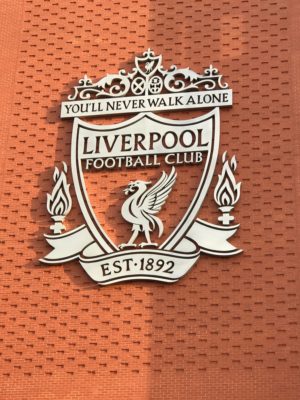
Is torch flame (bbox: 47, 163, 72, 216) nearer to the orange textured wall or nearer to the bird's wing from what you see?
the orange textured wall

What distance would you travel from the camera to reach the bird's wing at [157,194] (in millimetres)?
15875

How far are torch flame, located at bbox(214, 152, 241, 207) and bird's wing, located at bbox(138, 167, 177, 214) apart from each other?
31.7 inches

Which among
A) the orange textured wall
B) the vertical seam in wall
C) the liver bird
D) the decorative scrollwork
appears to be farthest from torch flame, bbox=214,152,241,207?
the vertical seam in wall

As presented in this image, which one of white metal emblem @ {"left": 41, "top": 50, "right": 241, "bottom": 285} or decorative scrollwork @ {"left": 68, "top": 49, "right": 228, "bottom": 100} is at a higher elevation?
decorative scrollwork @ {"left": 68, "top": 49, "right": 228, "bottom": 100}

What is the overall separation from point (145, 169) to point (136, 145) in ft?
1.55

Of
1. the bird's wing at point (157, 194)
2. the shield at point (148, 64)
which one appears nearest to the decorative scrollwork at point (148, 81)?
the shield at point (148, 64)

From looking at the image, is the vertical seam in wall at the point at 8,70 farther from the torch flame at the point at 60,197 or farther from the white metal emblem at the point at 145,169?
the white metal emblem at the point at 145,169

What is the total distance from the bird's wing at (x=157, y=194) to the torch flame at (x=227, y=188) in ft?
2.64

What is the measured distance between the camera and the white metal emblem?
1551 cm

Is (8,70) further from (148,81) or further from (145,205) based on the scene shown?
(145,205)

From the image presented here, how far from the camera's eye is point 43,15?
719 inches

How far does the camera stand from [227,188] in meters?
15.8

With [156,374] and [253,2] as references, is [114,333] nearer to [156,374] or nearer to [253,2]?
[156,374]

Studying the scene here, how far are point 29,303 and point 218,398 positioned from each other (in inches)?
138
